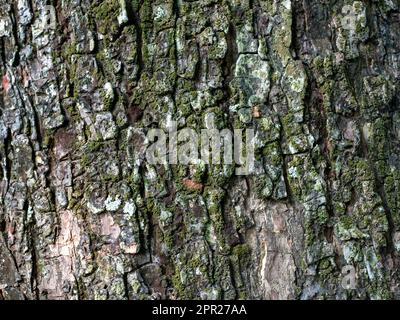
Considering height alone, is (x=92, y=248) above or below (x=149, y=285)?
above

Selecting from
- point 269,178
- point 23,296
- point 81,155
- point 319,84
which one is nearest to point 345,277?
point 269,178

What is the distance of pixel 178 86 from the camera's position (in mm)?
1639

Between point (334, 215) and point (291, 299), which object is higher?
point (334, 215)

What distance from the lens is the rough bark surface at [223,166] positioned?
5.34 ft

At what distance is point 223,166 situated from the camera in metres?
1.63

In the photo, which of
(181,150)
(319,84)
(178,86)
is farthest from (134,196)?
(319,84)

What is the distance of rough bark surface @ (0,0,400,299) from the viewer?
5.34ft

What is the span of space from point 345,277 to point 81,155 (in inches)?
30.1

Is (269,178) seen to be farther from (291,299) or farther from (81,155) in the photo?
(81,155)

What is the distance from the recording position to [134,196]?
5.37ft
